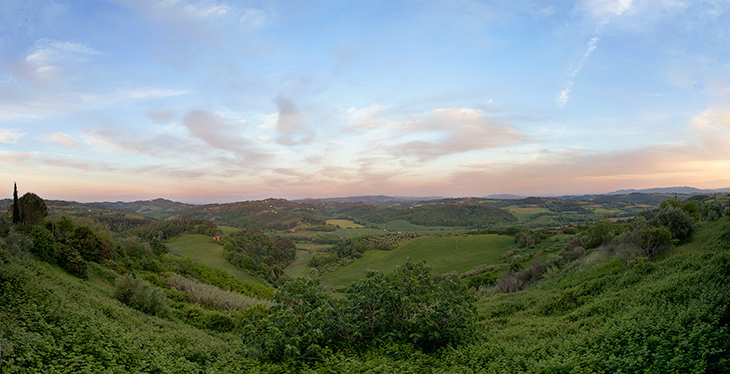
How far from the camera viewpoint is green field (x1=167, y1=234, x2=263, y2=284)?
7019cm

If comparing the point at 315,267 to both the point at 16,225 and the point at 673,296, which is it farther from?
the point at 673,296

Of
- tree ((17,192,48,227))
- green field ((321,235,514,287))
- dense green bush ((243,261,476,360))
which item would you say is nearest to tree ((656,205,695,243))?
dense green bush ((243,261,476,360))

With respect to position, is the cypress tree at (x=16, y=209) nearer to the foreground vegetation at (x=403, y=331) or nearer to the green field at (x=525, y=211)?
the foreground vegetation at (x=403, y=331)

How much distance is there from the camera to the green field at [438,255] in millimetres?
77250

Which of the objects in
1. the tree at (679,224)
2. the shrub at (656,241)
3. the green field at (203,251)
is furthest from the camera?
the green field at (203,251)

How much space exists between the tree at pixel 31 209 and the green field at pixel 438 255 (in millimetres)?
57574

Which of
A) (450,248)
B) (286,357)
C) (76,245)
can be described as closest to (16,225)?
(76,245)

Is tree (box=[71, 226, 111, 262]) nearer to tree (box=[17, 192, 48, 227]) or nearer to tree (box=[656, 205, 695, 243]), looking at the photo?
tree (box=[17, 192, 48, 227])

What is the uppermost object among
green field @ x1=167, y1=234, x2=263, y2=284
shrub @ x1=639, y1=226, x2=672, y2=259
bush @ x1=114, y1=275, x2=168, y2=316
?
shrub @ x1=639, y1=226, x2=672, y2=259

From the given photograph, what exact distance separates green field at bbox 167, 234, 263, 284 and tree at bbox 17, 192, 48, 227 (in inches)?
1520

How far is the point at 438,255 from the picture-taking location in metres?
89.9

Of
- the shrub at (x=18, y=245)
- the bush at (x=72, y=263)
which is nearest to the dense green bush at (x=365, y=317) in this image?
the shrub at (x=18, y=245)

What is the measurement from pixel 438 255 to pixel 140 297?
83740 millimetres

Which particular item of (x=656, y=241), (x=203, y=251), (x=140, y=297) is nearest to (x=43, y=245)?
(x=140, y=297)
